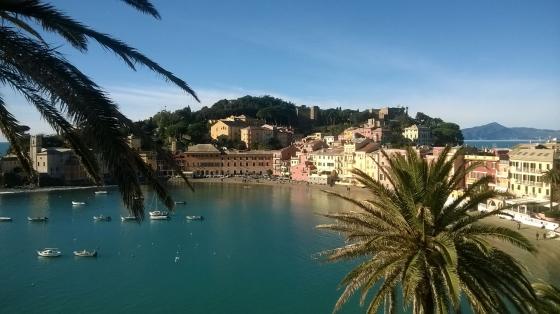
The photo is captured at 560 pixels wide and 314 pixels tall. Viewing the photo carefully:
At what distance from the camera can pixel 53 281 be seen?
82.4ft

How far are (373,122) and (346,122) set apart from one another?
2490 cm

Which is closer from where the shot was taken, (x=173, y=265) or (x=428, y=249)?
(x=428, y=249)

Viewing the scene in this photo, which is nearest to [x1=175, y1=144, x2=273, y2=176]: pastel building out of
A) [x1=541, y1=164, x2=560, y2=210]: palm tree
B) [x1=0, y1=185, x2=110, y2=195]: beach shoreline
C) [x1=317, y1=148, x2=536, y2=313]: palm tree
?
[x1=0, y1=185, x2=110, y2=195]: beach shoreline

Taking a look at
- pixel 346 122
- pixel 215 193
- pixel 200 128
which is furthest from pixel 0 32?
pixel 346 122

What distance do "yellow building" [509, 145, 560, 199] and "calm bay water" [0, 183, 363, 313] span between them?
716 inches

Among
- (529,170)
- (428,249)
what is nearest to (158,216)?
(529,170)

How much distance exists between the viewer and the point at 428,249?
589 centimetres

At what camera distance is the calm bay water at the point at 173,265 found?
21984mm

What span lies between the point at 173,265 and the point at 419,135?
72.8 m

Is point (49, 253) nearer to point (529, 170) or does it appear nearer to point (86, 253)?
point (86, 253)

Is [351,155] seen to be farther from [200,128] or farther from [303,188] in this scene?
[200,128]

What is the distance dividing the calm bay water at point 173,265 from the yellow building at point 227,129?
1973 inches

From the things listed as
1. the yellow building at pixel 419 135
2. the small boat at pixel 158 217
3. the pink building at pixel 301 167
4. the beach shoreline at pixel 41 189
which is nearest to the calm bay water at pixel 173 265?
the small boat at pixel 158 217

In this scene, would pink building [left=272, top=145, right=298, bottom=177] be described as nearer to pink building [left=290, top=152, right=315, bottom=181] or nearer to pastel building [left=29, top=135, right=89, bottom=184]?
pink building [left=290, top=152, right=315, bottom=181]
